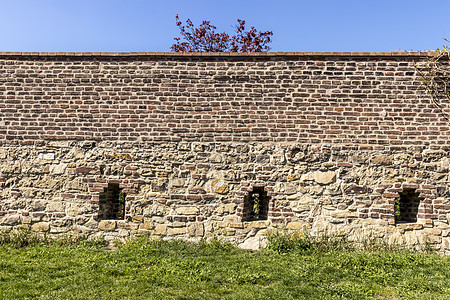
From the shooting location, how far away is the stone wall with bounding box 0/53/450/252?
22.8ft

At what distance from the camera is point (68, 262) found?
586cm

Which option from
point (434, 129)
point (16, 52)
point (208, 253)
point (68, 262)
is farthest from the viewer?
point (16, 52)

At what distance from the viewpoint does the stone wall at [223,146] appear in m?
6.96

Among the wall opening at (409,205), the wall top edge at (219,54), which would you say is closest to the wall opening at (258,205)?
the wall opening at (409,205)

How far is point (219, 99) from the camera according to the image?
7.25 metres

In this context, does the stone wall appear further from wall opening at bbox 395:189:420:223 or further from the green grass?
the green grass

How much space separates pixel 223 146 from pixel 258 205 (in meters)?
1.45

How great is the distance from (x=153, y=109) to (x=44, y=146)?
2424 millimetres

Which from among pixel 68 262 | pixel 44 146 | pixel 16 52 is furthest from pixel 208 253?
pixel 16 52

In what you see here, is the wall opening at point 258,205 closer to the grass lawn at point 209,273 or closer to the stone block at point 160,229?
the grass lawn at point 209,273

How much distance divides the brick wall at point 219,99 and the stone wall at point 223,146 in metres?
0.02

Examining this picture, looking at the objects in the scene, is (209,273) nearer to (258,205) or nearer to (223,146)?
(258,205)

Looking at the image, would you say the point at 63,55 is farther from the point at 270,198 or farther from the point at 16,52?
the point at 270,198

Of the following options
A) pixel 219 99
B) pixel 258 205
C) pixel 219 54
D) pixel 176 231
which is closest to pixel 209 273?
pixel 176 231
